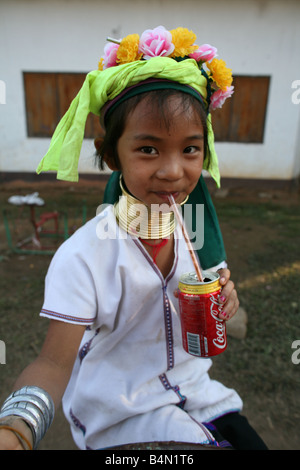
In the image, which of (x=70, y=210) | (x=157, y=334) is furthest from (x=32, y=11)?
(x=157, y=334)

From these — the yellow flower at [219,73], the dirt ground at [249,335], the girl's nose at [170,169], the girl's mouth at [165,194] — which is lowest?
the dirt ground at [249,335]

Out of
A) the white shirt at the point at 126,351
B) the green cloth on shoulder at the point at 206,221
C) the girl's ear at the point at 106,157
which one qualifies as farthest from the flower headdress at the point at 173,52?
the white shirt at the point at 126,351

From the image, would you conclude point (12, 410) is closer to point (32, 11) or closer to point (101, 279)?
point (101, 279)

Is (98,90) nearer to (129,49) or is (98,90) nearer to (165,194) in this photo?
(129,49)

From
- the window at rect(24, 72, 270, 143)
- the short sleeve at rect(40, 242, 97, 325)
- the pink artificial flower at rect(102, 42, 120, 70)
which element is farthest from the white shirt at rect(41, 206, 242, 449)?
the window at rect(24, 72, 270, 143)

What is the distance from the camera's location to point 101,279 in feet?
4.45

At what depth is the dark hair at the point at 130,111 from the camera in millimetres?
1234

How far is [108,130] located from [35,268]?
140 inches

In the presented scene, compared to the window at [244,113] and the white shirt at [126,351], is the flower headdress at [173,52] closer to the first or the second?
the white shirt at [126,351]

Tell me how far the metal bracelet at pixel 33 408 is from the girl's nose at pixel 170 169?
0.77 m

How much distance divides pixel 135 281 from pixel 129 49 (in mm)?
844

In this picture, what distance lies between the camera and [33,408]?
102 cm

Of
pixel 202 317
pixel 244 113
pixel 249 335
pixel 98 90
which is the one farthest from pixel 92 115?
pixel 202 317

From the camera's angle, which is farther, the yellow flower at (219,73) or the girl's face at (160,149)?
the yellow flower at (219,73)
